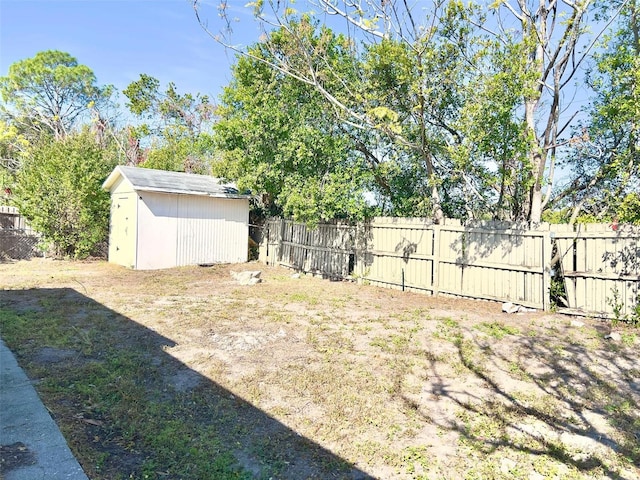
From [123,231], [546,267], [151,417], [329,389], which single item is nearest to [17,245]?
[123,231]

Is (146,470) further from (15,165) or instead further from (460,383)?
(15,165)

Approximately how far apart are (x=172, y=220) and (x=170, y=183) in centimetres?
118

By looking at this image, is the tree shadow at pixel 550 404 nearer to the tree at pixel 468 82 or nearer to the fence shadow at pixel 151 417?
the fence shadow at pixel 151 417

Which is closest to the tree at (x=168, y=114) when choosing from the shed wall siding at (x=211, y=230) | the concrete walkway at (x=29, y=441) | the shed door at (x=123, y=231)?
the shed door at (x=123, y=231)

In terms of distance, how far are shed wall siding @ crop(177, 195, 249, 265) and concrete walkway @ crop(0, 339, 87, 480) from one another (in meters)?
8.66

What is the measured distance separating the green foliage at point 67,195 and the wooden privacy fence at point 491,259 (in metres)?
7.45

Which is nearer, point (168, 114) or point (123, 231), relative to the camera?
point (123, 231)

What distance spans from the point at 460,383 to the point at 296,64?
8.33m

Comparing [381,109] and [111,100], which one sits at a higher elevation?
[111,100]

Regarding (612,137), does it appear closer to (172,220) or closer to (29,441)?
(29,441)

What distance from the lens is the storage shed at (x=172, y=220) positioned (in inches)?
442

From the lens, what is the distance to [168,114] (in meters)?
23.3

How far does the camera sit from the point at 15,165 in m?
24.5

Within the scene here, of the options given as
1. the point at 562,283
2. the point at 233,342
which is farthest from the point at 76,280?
the point at 562,283
